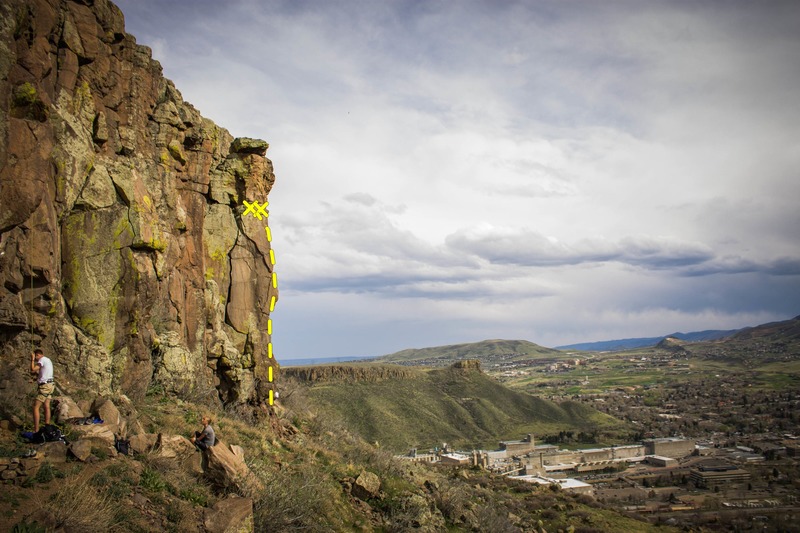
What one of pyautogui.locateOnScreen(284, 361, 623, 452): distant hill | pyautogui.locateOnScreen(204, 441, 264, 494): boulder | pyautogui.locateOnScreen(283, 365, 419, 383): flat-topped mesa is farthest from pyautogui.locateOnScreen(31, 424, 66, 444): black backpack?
pyautogui.locateOnScreen(283, 365, 419, 383): flat-topped mesa

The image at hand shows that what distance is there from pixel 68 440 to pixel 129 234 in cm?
705

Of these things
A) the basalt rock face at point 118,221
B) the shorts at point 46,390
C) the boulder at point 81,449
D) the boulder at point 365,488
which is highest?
the basalt rock face at point 118,221

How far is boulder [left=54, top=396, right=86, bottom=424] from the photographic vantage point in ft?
37.7

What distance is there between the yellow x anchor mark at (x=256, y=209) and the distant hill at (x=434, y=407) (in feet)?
135

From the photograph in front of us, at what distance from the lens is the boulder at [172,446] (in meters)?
12.2

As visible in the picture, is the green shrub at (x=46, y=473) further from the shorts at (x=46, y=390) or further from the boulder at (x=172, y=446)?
the boulder at (x=172, y=446)

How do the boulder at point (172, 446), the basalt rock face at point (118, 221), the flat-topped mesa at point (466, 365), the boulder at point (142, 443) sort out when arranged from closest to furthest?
the boulder at point (142, 443) → the boulder at point (172, 446) → the basalt rock face at point (118, 221) → the flat-topped mesa at point (466, 365)

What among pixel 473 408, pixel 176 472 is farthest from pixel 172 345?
pixel 473 408

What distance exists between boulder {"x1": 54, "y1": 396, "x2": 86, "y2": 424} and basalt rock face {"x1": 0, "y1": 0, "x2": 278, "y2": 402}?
3.64 ft

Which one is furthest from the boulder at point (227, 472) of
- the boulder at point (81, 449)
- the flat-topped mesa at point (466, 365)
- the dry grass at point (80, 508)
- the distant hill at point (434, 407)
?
the flat-topped mesa at point (466, 365)

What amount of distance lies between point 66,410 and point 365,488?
1021 centimetres

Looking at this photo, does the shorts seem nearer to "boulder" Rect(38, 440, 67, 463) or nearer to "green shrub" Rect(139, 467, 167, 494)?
"boulder" Rect(38, 440, 67, 463)

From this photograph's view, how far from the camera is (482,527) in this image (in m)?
21.5

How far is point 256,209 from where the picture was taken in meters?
23.9
